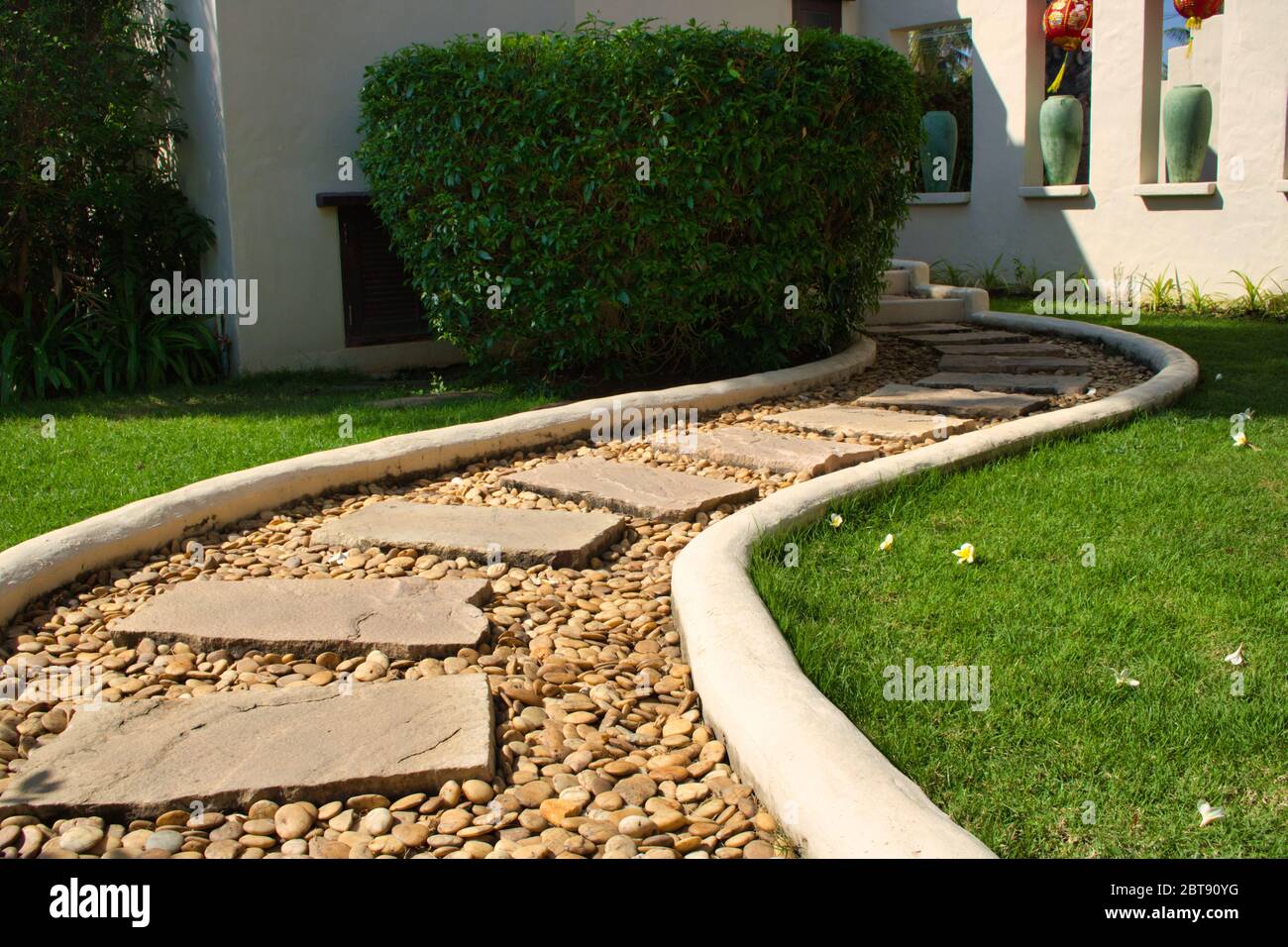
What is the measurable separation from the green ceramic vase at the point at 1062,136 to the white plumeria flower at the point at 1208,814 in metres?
10.9

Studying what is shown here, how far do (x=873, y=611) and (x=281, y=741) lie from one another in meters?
1.71

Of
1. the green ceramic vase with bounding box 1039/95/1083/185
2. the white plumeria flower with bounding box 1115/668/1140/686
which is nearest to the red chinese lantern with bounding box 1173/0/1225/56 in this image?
the green ceramic vase with bounding box 1039/95/1083/185

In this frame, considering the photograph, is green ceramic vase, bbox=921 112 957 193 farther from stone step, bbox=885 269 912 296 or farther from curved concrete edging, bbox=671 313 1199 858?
curved concrete edging, bbox=671 313 1199 858

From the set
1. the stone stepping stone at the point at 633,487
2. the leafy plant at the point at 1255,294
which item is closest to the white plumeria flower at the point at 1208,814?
the stone stepping stone at the point at 633,487

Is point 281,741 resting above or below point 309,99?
below

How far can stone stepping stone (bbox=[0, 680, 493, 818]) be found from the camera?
101 inches

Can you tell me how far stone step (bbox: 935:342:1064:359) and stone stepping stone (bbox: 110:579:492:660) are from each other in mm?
5477

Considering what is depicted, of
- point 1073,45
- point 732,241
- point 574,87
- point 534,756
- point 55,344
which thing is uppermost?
point 1073,45

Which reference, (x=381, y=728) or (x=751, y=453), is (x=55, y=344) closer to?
(x=751, y=453)

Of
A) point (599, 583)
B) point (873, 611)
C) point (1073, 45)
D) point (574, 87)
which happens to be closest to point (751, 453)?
point (599, 583)

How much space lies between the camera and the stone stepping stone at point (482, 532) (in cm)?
414

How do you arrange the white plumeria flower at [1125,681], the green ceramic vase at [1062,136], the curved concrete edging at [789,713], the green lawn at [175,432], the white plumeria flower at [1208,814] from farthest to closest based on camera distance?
1. the green ceramic vase at [1062,136]
2. the green lawn at [175,432]
3. the white plumeria flower at [1125,681]
4. the white plumeria flower at [1208,814]
5. the curved concrete edging at [789,713]

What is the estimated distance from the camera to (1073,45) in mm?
11680

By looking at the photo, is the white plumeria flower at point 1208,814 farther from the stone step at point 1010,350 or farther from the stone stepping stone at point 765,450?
the stone step at point 1010,350
